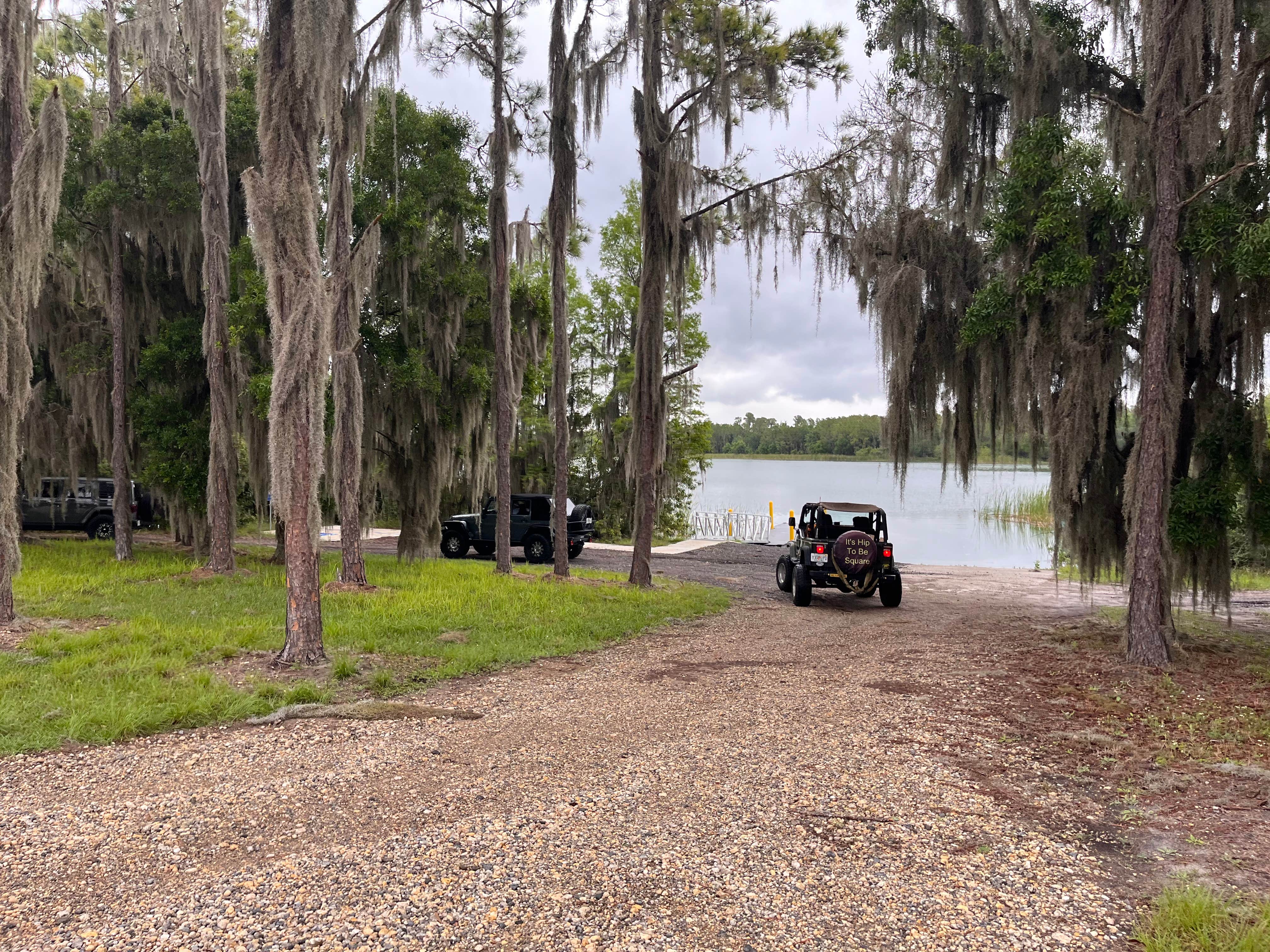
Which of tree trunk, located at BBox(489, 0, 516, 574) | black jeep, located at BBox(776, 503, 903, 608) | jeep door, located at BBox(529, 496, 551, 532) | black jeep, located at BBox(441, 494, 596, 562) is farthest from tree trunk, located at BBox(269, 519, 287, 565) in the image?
black jeep, located at BBox(776, 503, 903, 608)

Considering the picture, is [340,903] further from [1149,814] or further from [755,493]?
[755,493]

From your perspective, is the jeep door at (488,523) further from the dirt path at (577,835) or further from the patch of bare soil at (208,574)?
the dirt path at (577,835)

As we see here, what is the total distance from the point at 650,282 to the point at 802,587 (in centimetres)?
562

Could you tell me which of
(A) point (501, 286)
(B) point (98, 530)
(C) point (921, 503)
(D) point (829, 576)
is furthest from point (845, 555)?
(C) point (921, 503)

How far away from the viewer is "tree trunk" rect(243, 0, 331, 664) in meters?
6.97

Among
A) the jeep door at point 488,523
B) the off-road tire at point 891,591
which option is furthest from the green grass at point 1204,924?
the jeep door at point 488,523

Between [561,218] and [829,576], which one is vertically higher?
[561,218]

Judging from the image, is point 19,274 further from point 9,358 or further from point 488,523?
point 488,523

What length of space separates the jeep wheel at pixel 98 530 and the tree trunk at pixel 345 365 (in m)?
9.88

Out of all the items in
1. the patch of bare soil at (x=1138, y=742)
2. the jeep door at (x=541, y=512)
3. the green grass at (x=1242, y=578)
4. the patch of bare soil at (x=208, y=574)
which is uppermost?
the jeep door at (x=541, y=512)

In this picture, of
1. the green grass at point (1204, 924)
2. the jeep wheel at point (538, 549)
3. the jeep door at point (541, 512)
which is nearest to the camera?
the green grass at point (1204, 924)

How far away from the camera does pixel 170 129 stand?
42.7ft

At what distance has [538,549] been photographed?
17109 mm

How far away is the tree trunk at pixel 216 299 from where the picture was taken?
11844 mm
